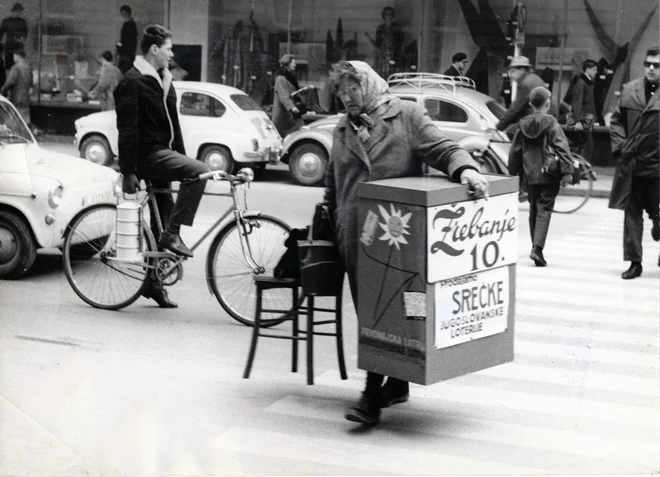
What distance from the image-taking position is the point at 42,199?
7.38 meters

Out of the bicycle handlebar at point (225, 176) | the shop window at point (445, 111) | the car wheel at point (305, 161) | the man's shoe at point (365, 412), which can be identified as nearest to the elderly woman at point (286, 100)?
the car wheel at point (305, 161)

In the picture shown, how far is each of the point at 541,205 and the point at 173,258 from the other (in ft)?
13.6

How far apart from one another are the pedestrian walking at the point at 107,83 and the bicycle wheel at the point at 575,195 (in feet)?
22.5

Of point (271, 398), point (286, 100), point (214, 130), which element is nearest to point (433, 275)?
point (271, 398)

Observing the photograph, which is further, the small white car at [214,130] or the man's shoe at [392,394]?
the small white car at [214,130]

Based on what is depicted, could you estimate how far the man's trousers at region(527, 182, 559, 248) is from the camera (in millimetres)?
9781

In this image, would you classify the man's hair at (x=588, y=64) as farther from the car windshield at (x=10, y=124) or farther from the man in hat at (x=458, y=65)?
the car windshield at (x=10, y=124)

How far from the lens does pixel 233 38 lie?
6.21 meters

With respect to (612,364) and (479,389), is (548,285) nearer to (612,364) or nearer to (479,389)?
(612,364)

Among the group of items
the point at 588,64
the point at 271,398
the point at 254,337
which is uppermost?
the point at 588,64

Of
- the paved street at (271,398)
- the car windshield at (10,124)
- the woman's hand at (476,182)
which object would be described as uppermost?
the car windshield at (10,124)

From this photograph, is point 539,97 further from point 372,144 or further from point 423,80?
point 372,144

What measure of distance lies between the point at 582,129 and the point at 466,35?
4806mm

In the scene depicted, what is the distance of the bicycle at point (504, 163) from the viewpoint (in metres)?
9.22
